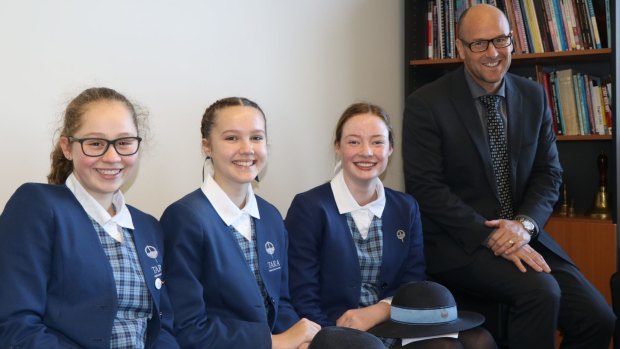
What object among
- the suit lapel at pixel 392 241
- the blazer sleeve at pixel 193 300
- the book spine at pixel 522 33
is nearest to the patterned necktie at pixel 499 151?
the suit lapel at pixel 392 241

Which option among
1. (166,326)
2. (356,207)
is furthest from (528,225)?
(166,326)

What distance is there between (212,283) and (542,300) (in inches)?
41.4

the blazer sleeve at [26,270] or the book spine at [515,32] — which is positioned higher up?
the book spine at [515,32]

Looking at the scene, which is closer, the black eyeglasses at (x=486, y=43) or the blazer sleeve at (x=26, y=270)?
the blazer sleeve at (x=26, y=270)

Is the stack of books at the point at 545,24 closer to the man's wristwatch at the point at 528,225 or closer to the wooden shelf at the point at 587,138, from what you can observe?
the wooden shelf at the point at 587,138

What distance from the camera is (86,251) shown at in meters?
1.57

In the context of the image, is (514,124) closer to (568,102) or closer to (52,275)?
(568,102)

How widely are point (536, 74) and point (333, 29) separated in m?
1.02

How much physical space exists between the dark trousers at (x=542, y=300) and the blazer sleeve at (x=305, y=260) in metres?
0.55

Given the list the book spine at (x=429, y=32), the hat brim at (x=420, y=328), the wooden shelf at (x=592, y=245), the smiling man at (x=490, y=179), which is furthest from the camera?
the book spine at (x=429, y=32)

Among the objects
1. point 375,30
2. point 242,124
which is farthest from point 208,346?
point 375,30

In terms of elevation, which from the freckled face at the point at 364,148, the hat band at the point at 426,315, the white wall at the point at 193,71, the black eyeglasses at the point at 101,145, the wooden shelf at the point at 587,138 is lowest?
the hat band at the point at 426,315

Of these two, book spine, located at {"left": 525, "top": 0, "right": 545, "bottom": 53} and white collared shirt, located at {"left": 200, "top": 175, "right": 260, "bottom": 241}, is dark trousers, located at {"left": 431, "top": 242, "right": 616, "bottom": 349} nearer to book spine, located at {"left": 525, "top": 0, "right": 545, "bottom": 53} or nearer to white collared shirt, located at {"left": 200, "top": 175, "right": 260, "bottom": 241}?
white collared shirt, located at {"left": 200, "top": 175, "right": 260, "bottom": 241}

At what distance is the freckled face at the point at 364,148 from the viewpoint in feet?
7.27
